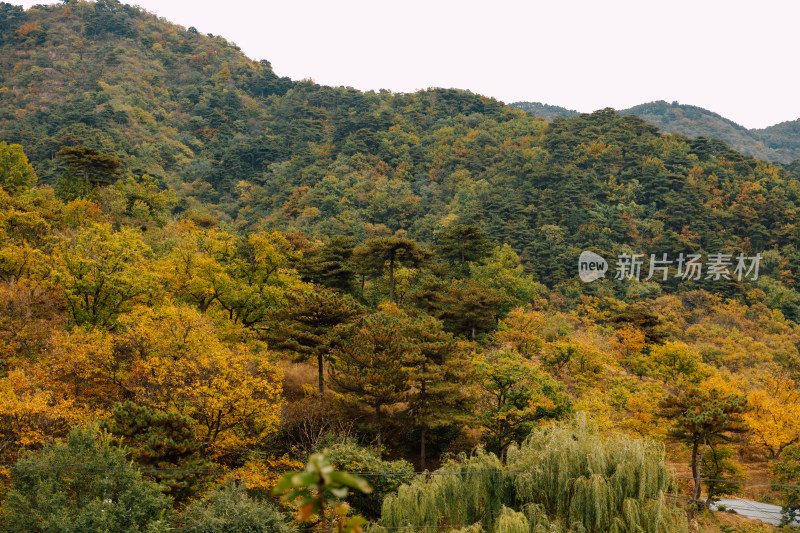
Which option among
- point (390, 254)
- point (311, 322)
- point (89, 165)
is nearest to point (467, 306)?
point (390, 254)

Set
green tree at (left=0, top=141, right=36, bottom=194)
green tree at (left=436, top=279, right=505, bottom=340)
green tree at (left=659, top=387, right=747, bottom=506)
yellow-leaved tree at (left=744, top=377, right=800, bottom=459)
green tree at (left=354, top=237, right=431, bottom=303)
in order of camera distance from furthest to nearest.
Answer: green tree at (left=0, top=141, right=36, bottom=194) → green tree at (left=354, top=237, right=431, bottom=303) → green tree at (left=436, top=279, right=505, bottom=340) → yellow-leaved tree at (left=744, top=377, right=800, bottom=459) → green tree at (left=659, top=387, right=747, bottom=506)

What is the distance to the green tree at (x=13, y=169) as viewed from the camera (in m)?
39.7

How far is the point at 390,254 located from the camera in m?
34.4

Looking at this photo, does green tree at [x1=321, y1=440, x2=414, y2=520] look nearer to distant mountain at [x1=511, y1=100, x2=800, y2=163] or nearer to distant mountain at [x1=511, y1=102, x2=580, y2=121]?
distant mountain at [x1=511, y1=100, x2=800, y2=163]

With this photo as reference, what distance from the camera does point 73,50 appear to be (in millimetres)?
98562

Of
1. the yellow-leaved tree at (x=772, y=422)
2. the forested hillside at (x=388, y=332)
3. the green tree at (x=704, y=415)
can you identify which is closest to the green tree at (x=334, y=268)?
the forested hillside at (x=388, y=332)

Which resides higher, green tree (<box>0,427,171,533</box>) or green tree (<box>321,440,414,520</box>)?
green tree (<box>0,427,171,533</box>)

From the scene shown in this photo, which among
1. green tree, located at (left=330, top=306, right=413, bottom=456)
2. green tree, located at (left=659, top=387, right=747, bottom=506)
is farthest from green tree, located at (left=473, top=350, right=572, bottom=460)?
green tree, located at (left=659, top=387, right=747, bottom=506)

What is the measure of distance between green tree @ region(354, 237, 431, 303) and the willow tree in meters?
18.7

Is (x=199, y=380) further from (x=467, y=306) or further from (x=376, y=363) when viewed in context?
(x=467, y=306)

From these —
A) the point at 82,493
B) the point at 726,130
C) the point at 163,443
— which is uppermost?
the point at 726,130
